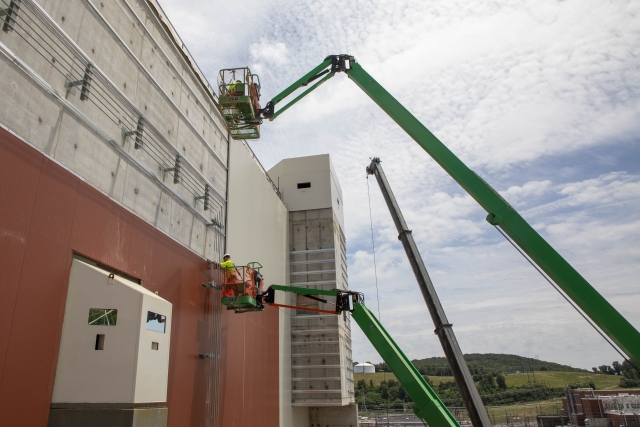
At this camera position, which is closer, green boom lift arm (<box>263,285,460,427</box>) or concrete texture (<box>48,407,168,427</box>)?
concrete texture (<box>48,407,168,427</box>)

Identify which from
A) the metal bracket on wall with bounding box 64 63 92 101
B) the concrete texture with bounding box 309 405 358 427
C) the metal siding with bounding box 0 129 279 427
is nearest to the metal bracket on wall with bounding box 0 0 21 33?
the metal bracket on wall with bounding box 64 63 92 101

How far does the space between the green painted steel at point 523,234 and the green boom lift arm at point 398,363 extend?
4939 mm

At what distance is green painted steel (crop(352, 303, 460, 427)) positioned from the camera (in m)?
13.1

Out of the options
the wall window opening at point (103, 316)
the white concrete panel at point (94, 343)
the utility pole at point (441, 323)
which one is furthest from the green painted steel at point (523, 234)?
the wall window opening at point (103, 316)

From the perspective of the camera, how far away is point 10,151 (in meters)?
7.14

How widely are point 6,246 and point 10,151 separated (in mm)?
1496

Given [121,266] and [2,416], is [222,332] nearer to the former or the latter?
[121,266]

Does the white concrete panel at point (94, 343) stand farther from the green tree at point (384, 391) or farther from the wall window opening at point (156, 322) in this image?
the green tree at point (384, 391)

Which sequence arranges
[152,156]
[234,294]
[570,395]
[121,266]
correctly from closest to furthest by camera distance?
[121,266], [152,156], [234,294], [570,395]

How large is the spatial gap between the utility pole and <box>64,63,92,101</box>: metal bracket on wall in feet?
37.1

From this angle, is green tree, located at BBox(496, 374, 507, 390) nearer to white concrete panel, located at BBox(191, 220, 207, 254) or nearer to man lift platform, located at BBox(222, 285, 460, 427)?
man lift platform, located at BBox(222, 285, 460, 427)

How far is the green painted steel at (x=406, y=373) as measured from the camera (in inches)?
515

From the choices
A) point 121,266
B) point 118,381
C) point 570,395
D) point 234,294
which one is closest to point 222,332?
point 234,294

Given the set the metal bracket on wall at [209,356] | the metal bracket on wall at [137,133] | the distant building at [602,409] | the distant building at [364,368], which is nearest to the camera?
the metal bracket on wall at [137,133]
